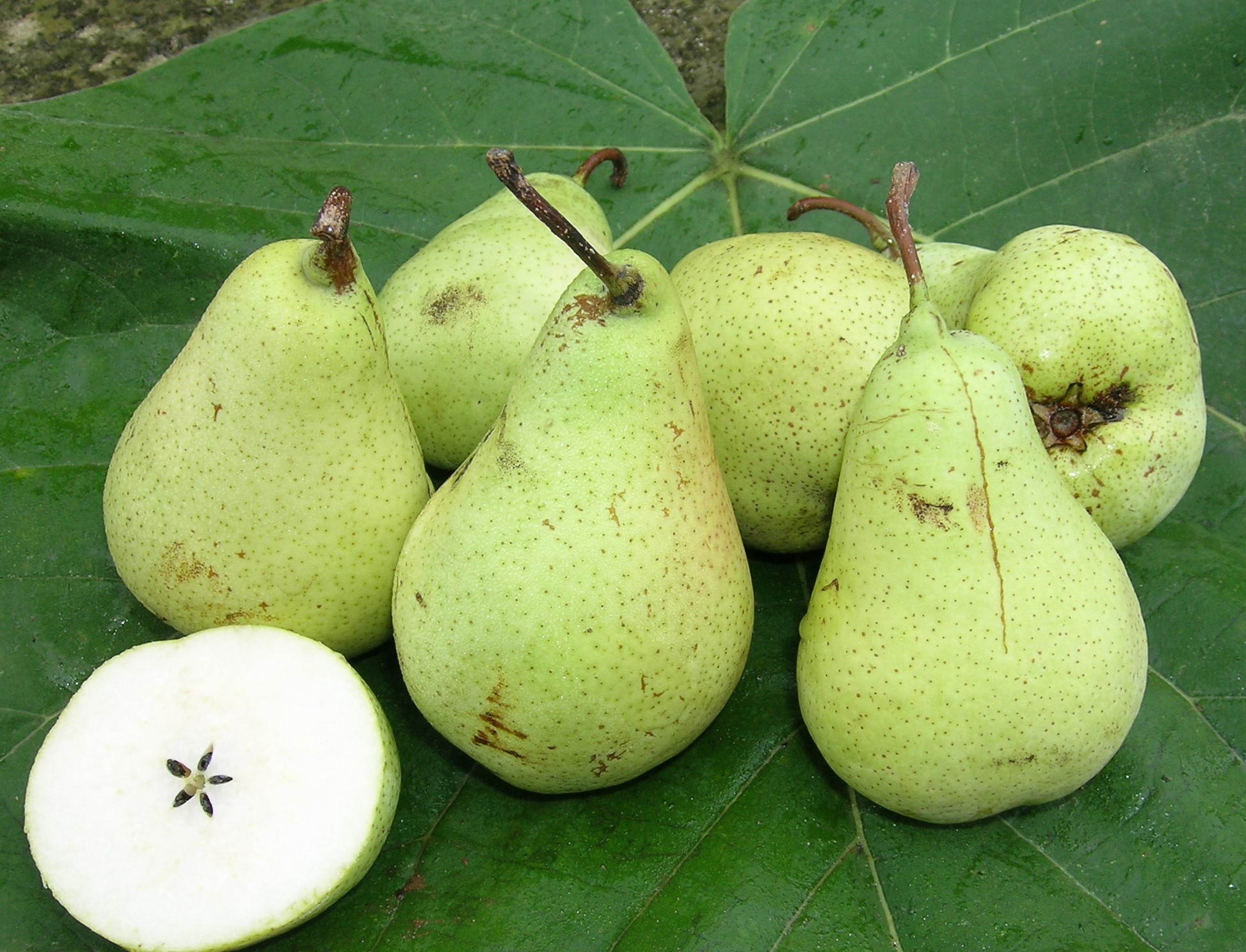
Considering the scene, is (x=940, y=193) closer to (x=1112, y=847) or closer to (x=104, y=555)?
(x=1112, y=847)

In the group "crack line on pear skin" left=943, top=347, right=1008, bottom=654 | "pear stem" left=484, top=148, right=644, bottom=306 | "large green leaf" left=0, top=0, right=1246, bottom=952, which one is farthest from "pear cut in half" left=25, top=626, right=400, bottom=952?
"crack line on pear skin" left=943, top=347, right=1008, bottom=654

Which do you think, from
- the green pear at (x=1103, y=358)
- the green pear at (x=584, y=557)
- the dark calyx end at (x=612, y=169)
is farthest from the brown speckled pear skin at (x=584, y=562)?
the dark calyx end at (x=612, y=169)

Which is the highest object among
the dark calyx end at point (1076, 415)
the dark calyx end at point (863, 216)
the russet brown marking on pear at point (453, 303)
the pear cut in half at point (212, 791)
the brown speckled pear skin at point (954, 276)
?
the russet brown marking on pear at point (453, 303)

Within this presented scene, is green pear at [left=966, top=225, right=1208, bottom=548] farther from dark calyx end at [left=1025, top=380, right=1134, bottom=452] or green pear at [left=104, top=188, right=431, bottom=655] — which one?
green pear at [left=104, top=188, right=431, bottom=655]

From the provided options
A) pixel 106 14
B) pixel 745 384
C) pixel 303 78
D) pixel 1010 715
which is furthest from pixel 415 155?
pixel 1010 715

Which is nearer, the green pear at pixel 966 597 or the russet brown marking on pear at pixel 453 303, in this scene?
the green pear at pixel 966 597

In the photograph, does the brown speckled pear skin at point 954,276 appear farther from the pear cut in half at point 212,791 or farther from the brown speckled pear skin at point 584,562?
the pear cut in half at point 212,791
